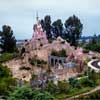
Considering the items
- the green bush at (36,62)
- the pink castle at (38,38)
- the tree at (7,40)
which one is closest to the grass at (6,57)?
the pink castle at (38,38)

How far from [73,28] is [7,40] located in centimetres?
634

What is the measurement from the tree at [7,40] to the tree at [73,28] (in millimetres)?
5330

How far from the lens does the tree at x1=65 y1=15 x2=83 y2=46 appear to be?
57781 mm

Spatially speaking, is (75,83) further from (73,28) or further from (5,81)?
(73,28)

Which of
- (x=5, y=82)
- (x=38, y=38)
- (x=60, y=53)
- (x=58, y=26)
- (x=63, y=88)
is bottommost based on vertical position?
(x=63, y=88)

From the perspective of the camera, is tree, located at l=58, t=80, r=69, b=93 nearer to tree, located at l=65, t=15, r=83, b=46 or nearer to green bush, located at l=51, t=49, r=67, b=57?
green bush, located at l=51, t=49, r=67, b=57

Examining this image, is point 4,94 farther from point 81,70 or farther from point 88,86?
point 81,70

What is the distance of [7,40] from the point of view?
55.2 meters

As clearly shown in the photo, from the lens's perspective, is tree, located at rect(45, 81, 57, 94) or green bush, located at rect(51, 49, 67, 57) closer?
tree, located at rect(45, 81, 57, 94)

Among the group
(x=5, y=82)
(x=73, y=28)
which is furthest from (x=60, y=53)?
(x=5, y=82)

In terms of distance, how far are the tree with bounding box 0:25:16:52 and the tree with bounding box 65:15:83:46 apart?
5.33 metres

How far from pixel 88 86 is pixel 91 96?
324cm

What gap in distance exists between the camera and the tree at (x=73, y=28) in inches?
2275

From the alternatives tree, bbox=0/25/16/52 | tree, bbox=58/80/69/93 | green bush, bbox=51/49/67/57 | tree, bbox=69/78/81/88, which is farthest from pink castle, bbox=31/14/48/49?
tree, bbox=58/80/69/93
